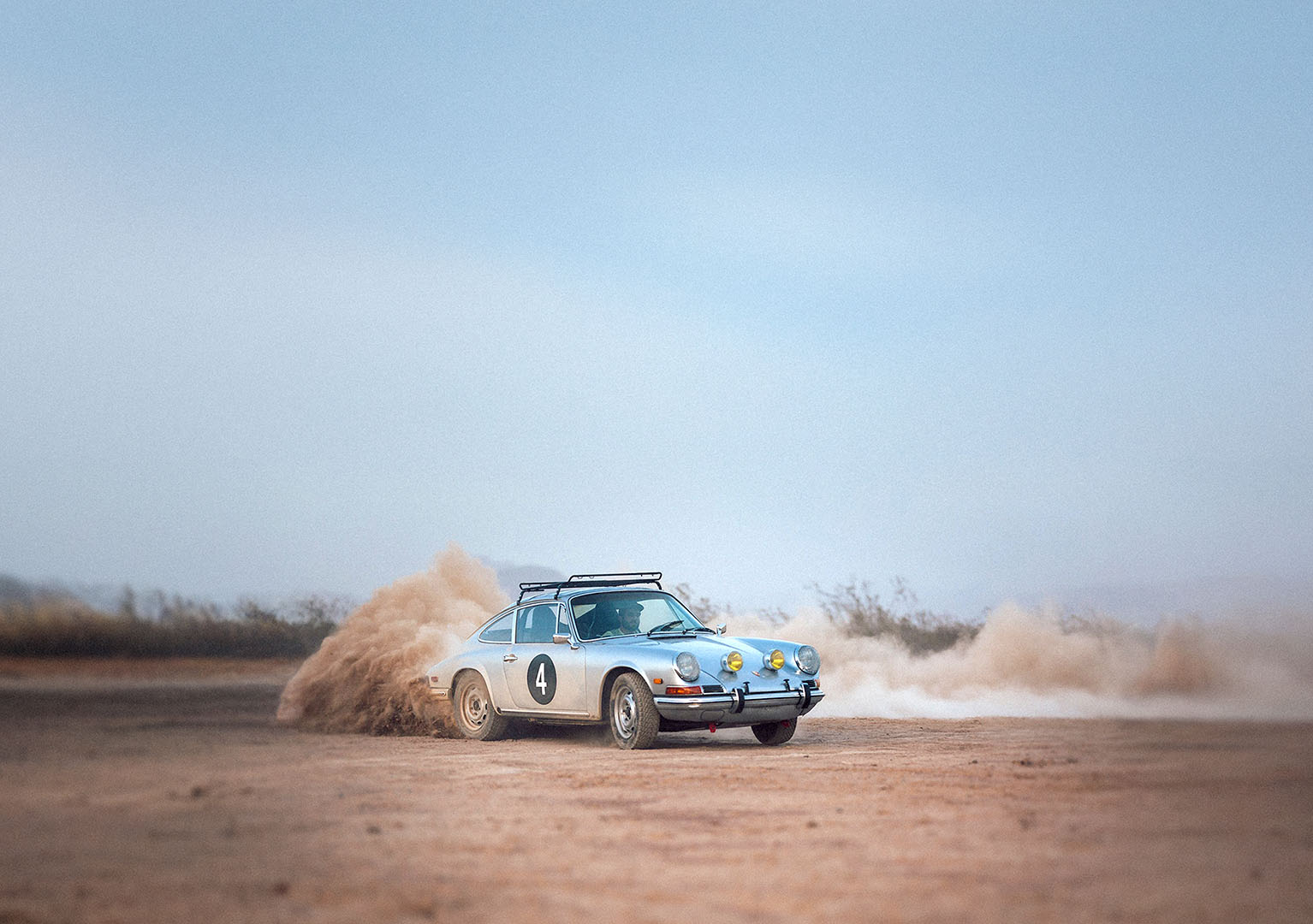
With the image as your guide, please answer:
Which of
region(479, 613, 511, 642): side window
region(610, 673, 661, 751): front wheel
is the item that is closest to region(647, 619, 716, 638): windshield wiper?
region(610, 673, 661, 751): front wheel

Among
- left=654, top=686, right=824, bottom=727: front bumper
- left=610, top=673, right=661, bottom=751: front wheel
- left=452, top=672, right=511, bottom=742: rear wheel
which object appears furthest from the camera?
left=452, top=672, right=511, bottom=742: rear wheel

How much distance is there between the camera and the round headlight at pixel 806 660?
13805 millimetres

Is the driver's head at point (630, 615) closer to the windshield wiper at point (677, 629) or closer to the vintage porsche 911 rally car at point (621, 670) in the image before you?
the vintage porsche 911 rally car at point (621, 670)

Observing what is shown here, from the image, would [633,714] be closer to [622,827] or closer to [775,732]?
[775,732]

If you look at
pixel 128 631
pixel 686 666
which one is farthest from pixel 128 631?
pixel 686 666

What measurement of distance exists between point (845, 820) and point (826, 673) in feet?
47.3

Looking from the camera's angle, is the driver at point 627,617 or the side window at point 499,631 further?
the side window at point 499,631

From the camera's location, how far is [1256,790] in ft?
23.6

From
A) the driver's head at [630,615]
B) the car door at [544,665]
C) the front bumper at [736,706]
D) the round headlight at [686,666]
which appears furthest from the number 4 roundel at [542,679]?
the round headlight at [686,666]

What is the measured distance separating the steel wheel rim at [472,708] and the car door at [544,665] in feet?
2.45

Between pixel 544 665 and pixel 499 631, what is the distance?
3.83 ft

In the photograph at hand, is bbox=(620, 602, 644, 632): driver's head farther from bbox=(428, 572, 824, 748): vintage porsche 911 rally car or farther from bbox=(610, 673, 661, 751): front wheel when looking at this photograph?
bbox=(610, 673, 661, 751): front wheel

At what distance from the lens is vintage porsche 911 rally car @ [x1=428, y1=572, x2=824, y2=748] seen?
13.1 m

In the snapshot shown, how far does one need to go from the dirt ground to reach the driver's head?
240cm
